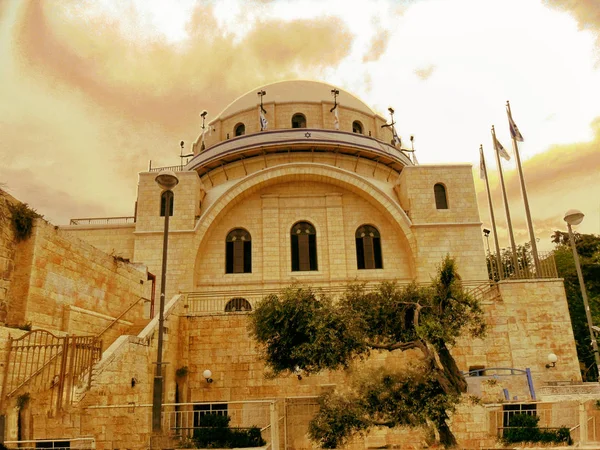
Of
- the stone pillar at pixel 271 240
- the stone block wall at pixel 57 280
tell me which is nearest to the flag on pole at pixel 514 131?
the stone pillar at pixel 271 240

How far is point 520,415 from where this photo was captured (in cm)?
895

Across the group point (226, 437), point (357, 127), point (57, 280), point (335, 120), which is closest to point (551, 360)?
point (226, 437)

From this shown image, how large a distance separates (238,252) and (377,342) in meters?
11.1

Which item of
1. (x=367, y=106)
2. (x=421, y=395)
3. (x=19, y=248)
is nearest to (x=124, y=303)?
(x=19, y=248)

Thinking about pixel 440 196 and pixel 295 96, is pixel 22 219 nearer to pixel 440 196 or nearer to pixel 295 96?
pixel 440 196

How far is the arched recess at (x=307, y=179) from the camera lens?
62.7ft

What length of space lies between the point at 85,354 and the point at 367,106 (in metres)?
21.5

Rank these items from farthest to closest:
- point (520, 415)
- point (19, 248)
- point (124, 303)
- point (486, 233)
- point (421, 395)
A: point (486, 233) < point (124, 303) < point (19, 248) < point (520, 415) < point (421, 395)

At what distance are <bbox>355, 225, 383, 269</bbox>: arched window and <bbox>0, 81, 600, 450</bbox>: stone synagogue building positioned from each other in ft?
0.26

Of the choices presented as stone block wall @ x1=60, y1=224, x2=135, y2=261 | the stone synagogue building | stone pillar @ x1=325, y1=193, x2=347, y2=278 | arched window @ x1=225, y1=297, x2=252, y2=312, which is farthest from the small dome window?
stone block wall @ x1=60, y1=224, x2=135, y2=261

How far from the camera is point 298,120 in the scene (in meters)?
24.3

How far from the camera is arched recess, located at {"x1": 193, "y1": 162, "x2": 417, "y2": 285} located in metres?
19.1

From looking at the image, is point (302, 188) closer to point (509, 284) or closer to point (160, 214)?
point (160, 214)

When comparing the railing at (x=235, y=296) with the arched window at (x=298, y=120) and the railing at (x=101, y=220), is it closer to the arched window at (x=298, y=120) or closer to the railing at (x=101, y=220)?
the railing at (x=101, y=220)
